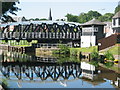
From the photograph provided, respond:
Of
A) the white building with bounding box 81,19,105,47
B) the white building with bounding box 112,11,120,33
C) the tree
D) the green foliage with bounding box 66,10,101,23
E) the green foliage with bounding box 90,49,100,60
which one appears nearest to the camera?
the tree

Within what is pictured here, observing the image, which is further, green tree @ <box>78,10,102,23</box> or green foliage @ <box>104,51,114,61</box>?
green tree @ <box>78,10,102,23</box>

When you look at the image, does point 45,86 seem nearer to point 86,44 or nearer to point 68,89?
point 68,89

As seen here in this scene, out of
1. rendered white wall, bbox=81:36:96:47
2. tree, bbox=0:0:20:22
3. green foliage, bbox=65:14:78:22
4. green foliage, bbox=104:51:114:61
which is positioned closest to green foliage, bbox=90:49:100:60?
green foliage, bbox=104:51:114:61

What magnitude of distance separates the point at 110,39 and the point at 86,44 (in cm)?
845

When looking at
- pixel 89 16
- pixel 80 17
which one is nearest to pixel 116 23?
pixel 80 17

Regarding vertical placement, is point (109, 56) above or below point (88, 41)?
below

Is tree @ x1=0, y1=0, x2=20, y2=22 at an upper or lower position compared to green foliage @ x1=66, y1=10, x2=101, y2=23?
lower

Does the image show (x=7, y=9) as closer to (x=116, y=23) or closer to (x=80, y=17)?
(x=116, y=23)

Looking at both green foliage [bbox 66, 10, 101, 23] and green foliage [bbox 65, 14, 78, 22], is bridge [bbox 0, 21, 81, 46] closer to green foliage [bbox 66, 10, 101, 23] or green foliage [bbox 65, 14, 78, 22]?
green foliage [bbox 66, 10, 101, 23]

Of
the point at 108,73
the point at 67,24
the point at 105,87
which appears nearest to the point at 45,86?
the point at 105,87

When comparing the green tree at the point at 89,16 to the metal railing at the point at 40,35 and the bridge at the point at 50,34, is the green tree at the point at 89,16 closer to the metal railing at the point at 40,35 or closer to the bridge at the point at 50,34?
the bridge at the point at 50,34

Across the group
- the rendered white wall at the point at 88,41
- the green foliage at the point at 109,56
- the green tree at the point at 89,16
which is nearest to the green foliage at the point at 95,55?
the green foliage at the point at 109,56

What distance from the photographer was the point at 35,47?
53.0m

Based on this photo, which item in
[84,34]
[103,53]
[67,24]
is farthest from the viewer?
[67,24]
